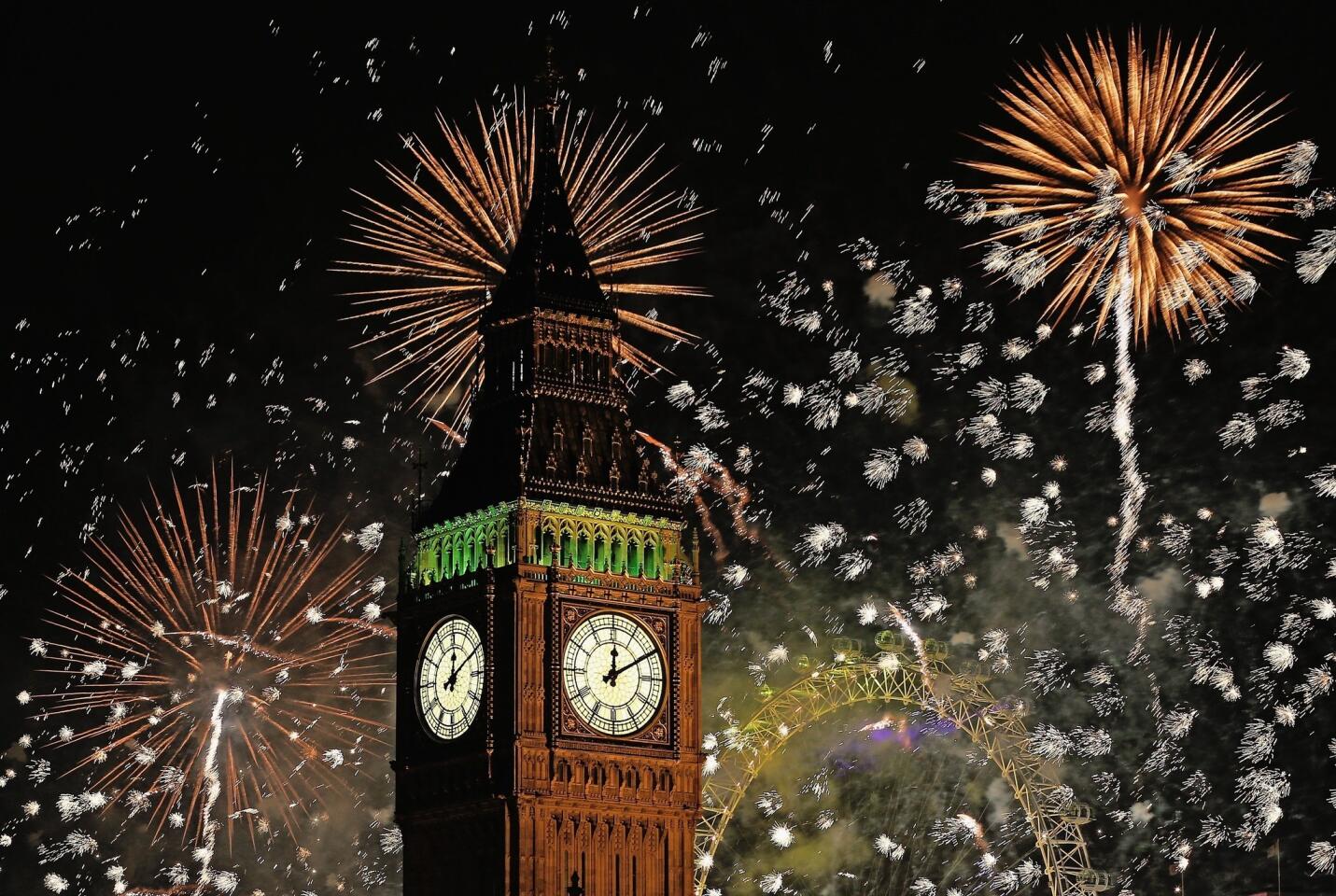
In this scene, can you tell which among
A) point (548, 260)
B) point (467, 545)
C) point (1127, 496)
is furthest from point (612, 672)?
point (1127, 496)

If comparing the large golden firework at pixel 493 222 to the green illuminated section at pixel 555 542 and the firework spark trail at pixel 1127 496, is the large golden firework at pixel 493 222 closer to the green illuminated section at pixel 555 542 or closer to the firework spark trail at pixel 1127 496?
the green illuminated section at pixel 555 542

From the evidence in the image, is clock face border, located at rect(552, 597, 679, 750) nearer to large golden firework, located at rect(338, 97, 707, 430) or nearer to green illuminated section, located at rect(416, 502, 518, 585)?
green illuminated section, located at rect(416, 502, 518, 585)

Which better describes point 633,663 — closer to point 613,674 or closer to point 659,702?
point 613,674

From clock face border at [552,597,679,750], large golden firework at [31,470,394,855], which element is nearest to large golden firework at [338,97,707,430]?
large golden firework at [31,470,394,855]

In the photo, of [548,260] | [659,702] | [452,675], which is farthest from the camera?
[548,260]

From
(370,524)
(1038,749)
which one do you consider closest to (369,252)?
(370,524)

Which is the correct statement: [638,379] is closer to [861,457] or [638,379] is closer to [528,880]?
[861,457]

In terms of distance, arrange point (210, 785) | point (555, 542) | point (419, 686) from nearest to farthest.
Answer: point (555, 542)
point (419, 686)
point (210, 785)

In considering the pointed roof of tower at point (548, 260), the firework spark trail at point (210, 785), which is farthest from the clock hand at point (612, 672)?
the firework spark trail at point (210, 785)

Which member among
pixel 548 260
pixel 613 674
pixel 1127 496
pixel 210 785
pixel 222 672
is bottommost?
pixel 210 785
